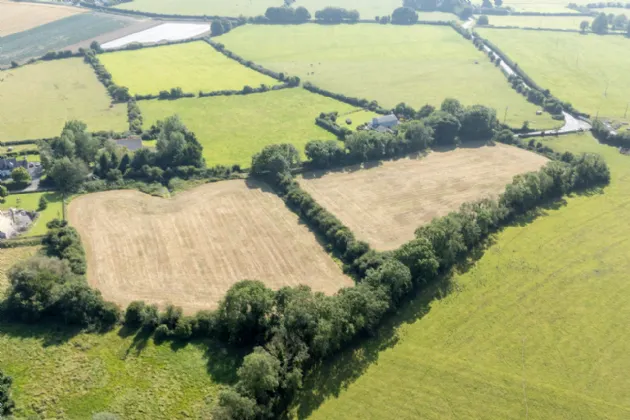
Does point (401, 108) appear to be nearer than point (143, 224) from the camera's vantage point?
No

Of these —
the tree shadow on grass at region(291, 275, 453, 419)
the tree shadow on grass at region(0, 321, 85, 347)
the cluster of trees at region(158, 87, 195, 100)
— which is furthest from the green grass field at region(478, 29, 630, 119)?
the tree shadow on grass at region(0, 321, 85, 347)

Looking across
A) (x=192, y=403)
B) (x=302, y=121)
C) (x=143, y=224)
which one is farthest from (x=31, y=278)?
(x=302, y=121)

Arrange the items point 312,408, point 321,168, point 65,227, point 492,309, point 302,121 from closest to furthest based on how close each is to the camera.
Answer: point 312,408
point 492,309
point 65,227
point 321,168
point 302,121

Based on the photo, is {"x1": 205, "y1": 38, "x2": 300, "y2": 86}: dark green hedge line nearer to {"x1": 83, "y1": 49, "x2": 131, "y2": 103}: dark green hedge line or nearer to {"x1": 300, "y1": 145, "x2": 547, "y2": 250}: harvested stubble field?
{"x1": 83, "y1": 49, "x2": 131, "y2": 103}: dark green hedge line

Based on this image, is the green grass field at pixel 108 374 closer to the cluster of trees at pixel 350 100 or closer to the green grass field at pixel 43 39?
the cluster of trees at pixel 350 100

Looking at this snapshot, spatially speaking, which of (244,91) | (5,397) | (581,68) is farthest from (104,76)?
(581,68)

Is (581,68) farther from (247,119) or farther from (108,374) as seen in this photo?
(108,374)

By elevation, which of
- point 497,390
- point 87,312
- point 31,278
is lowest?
point 497,390

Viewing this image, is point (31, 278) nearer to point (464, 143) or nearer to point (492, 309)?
point (492, 309)
